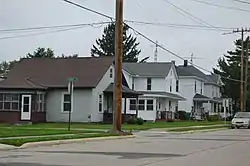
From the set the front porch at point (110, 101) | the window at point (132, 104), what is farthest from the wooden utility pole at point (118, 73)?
the window at point (132, 104)

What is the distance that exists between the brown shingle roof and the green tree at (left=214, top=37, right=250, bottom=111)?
117 ft

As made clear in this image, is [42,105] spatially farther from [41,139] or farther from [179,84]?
[179,84]

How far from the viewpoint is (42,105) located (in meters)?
50.6

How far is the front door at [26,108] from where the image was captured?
4834cm

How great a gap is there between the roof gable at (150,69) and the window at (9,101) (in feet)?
70.0

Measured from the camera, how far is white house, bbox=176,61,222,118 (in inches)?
3091

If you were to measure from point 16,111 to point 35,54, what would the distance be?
204 ft

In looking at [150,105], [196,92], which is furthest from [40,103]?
[196,92]

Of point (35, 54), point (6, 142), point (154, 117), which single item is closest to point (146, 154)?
point (6, 142)

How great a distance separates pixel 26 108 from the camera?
48.6 metres

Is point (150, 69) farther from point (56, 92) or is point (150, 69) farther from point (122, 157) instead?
point (122, 157)

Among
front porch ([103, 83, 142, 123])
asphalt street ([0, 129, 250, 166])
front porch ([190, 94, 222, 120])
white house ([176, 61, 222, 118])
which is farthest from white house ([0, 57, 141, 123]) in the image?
white house ([176, 61, 222, 118])

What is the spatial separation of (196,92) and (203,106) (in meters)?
3.87

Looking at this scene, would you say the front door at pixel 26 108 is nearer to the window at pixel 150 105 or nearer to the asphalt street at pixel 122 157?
the window at pixel 150 105
